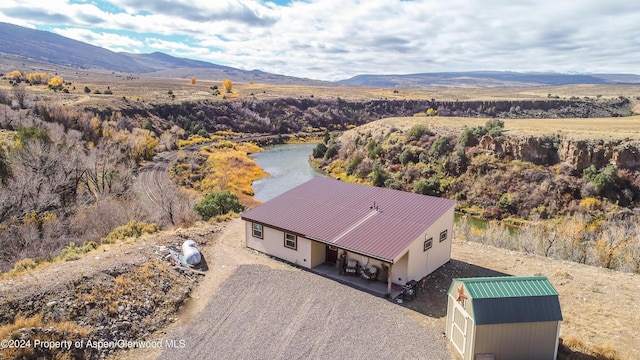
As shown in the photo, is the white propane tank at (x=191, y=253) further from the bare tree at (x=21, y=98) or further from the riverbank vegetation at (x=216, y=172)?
the bare tree at (x=21, y=98)

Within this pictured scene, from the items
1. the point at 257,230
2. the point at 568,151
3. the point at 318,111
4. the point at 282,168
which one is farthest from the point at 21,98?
the point at 568,151

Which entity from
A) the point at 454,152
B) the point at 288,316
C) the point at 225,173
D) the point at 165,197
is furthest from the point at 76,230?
the point at 454,152

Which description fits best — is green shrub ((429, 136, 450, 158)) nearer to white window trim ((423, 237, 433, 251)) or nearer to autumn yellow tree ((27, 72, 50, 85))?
white window trim ((423, 237, 433, 251))

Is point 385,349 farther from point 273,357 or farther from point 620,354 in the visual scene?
point 620,354

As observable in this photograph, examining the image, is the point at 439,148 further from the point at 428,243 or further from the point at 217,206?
the point at 428,243

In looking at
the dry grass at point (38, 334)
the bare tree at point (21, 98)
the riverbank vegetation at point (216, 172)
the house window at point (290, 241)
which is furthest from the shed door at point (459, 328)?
the bare tree at point (21, 98)
